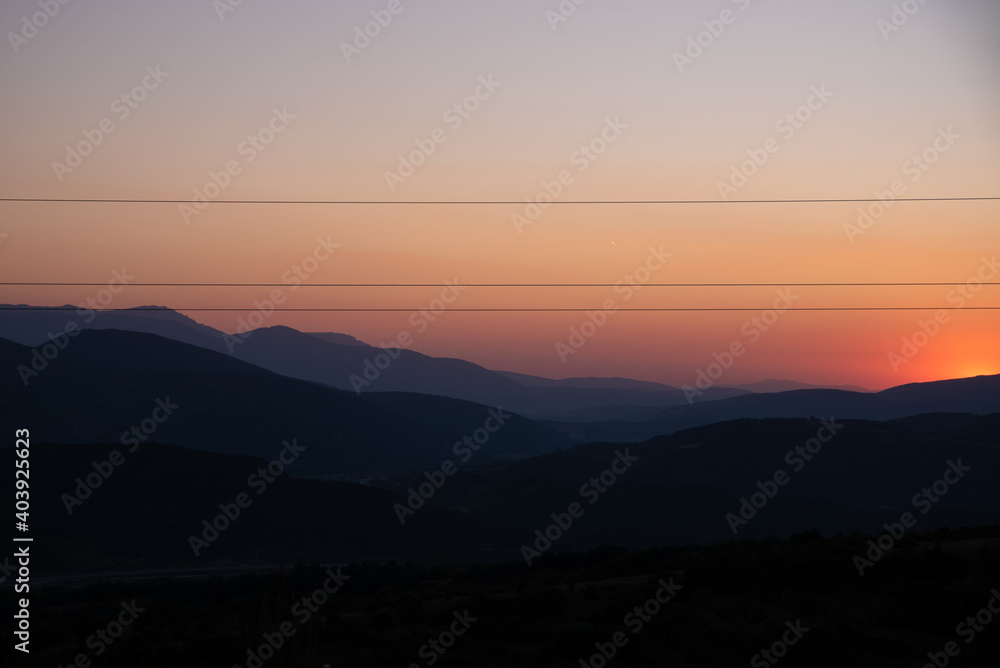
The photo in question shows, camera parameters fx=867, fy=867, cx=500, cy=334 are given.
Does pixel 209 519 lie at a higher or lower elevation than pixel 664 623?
lower

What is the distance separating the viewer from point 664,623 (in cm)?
2147

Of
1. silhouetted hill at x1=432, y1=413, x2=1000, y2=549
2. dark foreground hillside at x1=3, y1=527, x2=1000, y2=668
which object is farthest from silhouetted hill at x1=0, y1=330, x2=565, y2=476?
dark foreground hillside at x1=3, y1=527, x2=1000, y2=668

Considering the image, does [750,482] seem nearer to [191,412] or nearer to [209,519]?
[209,519]

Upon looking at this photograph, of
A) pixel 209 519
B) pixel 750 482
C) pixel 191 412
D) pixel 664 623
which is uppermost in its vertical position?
pixel 664 623

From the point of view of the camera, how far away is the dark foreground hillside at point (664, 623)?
19.1 m

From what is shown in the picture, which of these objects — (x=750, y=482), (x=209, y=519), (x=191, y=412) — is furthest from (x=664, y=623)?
(x=191, y=412)

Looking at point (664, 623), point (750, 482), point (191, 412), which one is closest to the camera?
point (664, 623)

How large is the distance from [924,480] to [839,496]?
12.0m

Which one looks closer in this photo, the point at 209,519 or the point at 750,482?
the point at 209,519

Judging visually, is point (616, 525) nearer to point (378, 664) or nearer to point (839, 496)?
point (839, 496)

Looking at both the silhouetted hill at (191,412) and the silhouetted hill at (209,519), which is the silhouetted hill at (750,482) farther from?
the silhouetted hill at (191,412)

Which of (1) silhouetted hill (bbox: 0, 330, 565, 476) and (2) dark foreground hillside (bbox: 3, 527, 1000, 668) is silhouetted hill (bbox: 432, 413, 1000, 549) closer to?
(1) silhouetted hill (bbox: 0, 330, 565, 476)

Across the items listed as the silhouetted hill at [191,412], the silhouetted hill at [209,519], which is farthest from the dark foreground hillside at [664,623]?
the silhouetted hill at [191,412]

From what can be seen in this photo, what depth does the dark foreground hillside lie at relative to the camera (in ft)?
62.8
